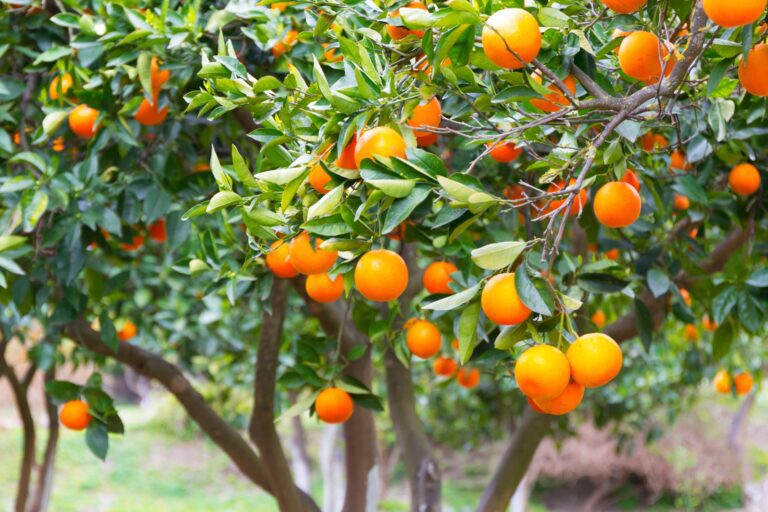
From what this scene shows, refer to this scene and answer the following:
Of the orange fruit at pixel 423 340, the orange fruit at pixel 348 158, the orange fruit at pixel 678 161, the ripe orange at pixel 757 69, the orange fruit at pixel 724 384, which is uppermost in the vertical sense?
the ripe orange at pixel 757 69

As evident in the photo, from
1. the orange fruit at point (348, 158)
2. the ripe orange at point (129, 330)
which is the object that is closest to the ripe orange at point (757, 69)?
the orange fruit at point (348, 158)

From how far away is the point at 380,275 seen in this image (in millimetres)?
989

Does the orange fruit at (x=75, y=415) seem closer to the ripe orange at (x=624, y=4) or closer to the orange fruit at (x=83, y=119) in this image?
the orange fruit at (x=83, y=119)

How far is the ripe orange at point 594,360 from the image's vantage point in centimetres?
92

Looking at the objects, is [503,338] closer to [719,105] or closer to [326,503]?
[719,105]

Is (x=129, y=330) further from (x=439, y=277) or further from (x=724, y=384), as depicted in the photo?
(x=724, y=384)

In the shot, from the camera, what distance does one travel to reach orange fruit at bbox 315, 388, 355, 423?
5.04 ft

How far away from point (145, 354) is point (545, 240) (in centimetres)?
154

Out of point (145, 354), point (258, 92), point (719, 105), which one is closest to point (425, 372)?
point (145, 354)

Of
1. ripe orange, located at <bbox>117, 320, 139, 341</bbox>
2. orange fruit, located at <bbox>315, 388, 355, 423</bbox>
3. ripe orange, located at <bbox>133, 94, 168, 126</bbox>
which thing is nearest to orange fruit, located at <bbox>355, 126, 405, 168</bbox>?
orange fruit, located at <bbox>315, 388, 355, 423</bbox>

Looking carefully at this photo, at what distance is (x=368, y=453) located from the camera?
2.39m

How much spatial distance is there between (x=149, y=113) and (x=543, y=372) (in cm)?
118

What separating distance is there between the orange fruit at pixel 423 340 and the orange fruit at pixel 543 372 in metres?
0.61

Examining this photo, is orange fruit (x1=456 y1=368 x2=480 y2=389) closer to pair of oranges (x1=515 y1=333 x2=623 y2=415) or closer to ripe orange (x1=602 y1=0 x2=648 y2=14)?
pair of oranges (x1=515 y1=333 x2=623 y2=415)
